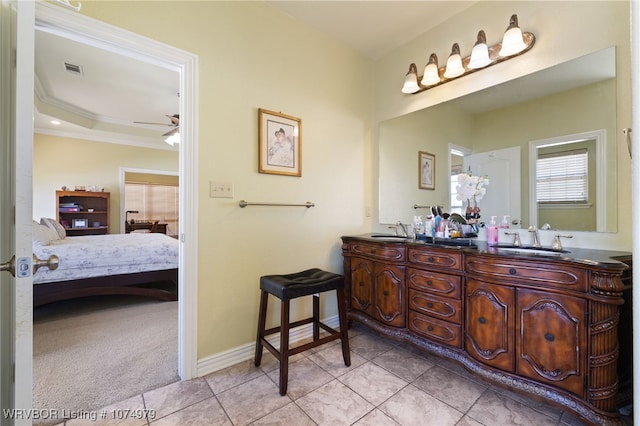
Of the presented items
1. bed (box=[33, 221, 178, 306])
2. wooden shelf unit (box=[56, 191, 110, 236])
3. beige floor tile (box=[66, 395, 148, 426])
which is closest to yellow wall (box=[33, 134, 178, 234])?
wooden shelf unit (box=[56, 191, 110, 236])

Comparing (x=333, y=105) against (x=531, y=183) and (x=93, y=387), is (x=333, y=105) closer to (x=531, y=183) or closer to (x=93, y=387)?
(x=531, y=183)

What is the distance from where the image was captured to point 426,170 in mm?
2381

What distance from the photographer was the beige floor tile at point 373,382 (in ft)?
5.12

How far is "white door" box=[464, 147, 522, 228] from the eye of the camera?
1885 mm

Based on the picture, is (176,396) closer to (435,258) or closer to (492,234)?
(435,258)

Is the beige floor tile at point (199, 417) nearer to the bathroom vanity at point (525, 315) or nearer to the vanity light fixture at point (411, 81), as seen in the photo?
the bathroom vanity at point (525, 315)

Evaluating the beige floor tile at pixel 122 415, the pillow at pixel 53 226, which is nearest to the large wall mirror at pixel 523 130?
the beige floor tile at pixel 122 415

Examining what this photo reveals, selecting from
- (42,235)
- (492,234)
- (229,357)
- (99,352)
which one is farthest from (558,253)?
(42,235)

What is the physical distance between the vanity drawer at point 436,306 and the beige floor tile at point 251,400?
1.00 meters

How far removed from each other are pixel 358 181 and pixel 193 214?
1.54 m

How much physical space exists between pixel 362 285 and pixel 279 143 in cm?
132

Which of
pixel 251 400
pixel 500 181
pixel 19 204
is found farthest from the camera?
pixel 500 181

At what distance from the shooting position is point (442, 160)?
7.42 ft

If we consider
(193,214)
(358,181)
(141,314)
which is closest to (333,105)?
(358,181)
